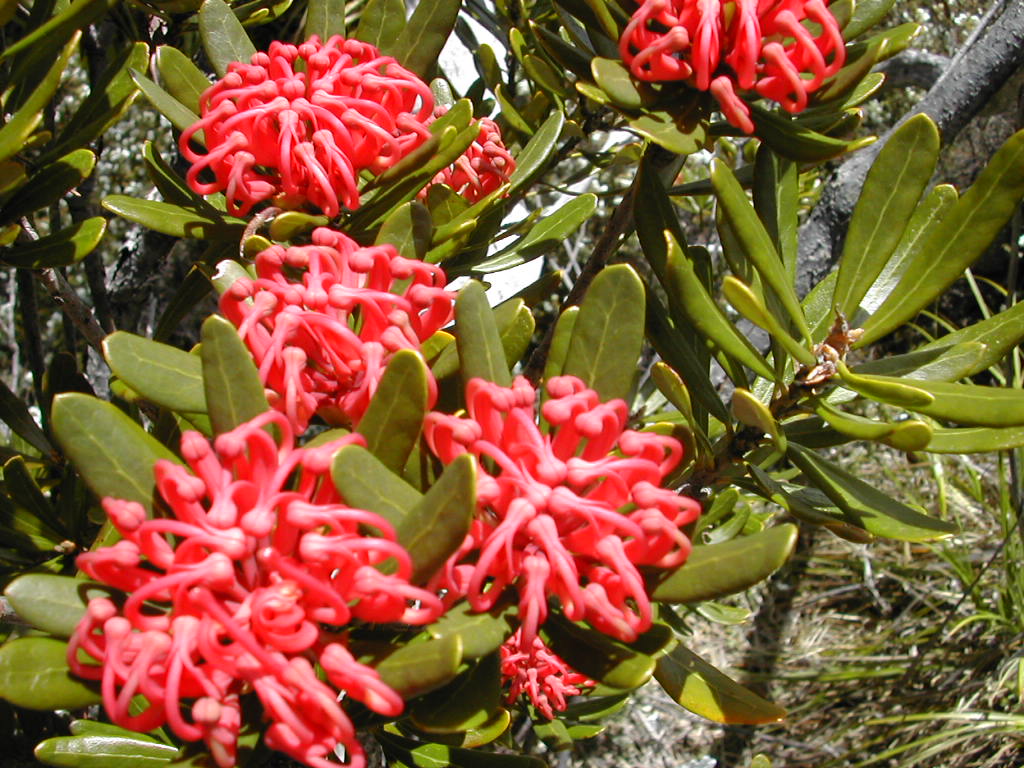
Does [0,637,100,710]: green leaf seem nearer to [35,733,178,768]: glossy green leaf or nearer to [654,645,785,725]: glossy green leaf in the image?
[35,733,178,768]: glossy green leaf

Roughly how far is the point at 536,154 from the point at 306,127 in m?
0.31

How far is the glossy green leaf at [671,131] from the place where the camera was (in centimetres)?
73

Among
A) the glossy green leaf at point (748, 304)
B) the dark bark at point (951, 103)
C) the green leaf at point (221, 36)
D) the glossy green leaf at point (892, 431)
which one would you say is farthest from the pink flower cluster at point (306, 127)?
the dark bark at point (951, 103)

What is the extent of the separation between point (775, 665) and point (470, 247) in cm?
299

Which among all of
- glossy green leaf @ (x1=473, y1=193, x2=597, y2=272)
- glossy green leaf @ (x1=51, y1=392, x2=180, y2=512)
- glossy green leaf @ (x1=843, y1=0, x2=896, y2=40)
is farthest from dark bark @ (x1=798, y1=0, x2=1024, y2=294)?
glossy green leaf @ (x1=51, y1=392, x2=180, y2=512)

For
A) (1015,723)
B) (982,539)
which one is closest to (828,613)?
(982,539)

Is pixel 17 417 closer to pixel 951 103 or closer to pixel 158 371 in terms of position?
pixel 158 371

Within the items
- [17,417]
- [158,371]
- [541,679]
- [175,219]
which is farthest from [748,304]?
[17,417]

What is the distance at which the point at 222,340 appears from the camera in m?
0.56

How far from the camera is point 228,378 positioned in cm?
57

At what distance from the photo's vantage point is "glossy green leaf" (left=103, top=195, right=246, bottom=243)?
81 cm

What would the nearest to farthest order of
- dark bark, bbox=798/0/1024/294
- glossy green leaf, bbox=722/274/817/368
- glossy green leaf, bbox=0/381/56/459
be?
glossy green leaf, bbox=722/274/817/368
glossy green leaf, bbox=0/381/56/459
dark bark, bbox=798/0/1024/294

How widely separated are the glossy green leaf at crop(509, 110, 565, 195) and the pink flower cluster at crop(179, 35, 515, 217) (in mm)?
195

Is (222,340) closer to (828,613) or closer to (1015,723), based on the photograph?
(1015,723)
